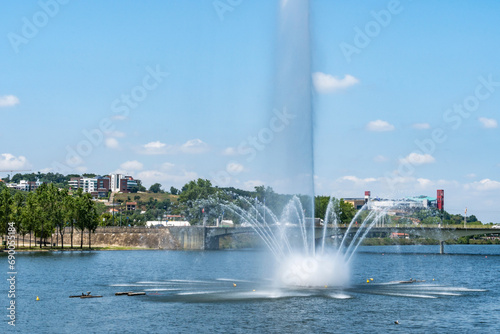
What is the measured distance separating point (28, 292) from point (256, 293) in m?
23.4

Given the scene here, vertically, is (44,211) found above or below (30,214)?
above

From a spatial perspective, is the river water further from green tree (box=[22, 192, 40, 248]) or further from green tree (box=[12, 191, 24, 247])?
green tree (box=[12, 191, 24, 247])

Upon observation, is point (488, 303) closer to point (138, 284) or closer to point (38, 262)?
point (138, 284)

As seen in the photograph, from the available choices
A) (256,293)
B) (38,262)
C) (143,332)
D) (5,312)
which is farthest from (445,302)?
(38,262)

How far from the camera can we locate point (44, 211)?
133750 mm

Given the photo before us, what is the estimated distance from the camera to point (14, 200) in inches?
5507

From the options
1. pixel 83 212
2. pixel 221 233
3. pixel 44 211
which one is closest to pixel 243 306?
pixel 44 211

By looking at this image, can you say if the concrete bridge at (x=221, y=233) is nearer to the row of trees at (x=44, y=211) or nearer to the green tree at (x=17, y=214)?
the row of trees at (x=44, y=211)

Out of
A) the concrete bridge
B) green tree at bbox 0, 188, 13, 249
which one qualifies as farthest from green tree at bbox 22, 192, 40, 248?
the concrete bridge

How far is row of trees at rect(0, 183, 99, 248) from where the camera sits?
129 metres

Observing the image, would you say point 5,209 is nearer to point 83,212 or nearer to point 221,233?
point 83,212

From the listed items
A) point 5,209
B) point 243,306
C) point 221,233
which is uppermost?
point 5,209

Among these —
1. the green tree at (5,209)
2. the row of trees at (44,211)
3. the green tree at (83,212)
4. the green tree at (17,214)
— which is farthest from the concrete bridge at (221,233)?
the green tree at (5,209)

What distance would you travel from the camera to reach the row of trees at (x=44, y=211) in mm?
128625
